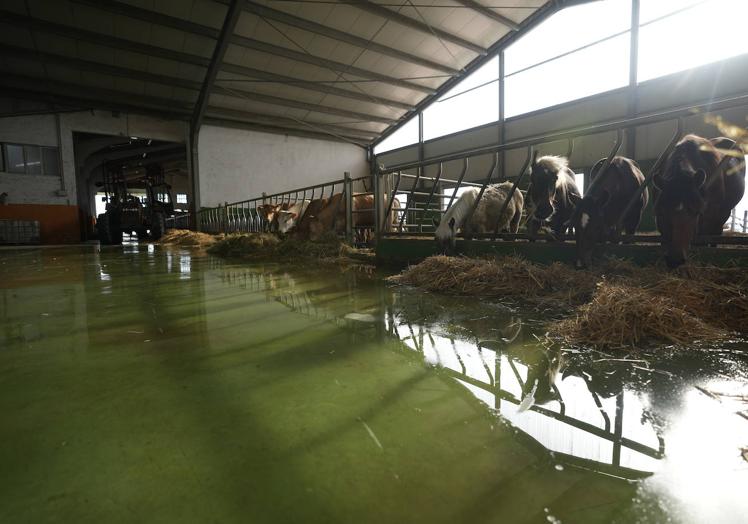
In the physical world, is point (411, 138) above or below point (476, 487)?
above

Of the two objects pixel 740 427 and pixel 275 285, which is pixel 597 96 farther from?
pixel 740 427

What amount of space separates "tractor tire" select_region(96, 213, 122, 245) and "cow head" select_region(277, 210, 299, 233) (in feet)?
26.3

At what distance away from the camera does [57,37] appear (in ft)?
30.3

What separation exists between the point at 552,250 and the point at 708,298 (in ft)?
4.04

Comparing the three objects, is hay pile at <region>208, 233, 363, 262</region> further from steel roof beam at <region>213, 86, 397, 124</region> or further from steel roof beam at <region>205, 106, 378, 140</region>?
steel roof beam at <region>205, 106, 378, 140</region>

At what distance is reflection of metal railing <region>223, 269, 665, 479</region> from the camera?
33.2 inches

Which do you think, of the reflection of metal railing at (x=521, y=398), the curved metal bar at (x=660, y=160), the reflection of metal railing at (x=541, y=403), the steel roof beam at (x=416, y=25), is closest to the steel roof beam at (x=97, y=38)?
the steel roof beam at (x=416, y=25)

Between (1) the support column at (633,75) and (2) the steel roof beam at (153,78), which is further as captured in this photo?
(2) the steel roof beam at (153,78)

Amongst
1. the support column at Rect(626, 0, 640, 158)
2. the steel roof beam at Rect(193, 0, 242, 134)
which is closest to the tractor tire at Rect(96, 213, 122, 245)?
the steel roof beam at Rect(193, 0, 242, 134)

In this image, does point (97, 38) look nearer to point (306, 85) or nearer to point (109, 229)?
point (306, 85)

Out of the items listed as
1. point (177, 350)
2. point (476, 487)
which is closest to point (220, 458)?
point (476, 487)

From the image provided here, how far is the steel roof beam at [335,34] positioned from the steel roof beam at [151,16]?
1657mm

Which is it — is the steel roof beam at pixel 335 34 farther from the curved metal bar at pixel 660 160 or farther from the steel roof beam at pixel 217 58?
the curved metal bar at pixel 660 160

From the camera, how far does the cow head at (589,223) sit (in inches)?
110
